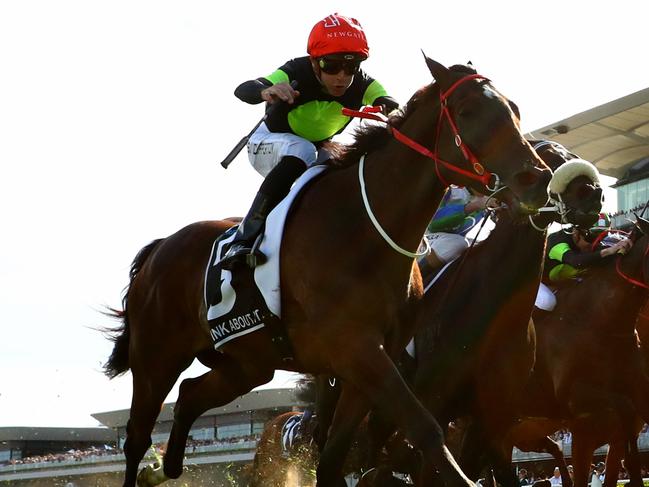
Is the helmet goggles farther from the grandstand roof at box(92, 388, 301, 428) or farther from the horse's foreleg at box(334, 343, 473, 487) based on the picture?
the grandstand roof at box(92, 388, 301, 428)

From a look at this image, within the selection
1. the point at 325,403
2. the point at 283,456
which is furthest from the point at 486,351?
the point at 283,456

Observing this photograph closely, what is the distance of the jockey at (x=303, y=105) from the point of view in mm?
6344

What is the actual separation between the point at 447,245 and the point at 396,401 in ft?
12.6

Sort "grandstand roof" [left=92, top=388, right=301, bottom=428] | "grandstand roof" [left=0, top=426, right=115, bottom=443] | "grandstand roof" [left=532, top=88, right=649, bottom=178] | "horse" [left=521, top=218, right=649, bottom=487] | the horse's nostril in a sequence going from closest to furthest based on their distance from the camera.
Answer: the horse's nostril → "horse" [left=521, top=218, right=649, bottom=487] → "grandstand roof" [left=532, top=88, right=649, bottom=178] → "grandstand roof" [left=92, top=388, right=301, bottom=428] → "grandstand roof" [left=0, top=426, right=115, bottom=443]

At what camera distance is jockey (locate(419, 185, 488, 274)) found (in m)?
8.64

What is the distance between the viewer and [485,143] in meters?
5.35

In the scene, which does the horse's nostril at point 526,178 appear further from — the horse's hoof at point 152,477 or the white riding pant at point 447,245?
the horse's hoof at point 152,477

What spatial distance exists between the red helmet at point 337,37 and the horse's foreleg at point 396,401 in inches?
82.3

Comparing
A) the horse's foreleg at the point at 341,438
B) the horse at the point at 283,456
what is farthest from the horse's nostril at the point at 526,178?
the horse at the point at 283,456

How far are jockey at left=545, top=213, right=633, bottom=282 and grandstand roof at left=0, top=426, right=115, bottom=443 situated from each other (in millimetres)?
55623

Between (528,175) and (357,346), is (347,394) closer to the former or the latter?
(357,346)

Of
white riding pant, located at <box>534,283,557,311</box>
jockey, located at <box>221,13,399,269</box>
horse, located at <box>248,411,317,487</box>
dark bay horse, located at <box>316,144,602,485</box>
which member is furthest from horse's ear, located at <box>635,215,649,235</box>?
jockey, located at <box>221,13,399,269</box>

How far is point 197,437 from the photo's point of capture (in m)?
49.1

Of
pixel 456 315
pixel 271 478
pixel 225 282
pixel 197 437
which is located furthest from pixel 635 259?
pixel 197 437
